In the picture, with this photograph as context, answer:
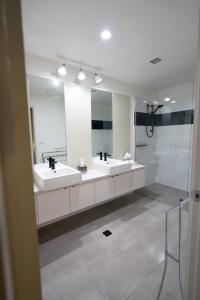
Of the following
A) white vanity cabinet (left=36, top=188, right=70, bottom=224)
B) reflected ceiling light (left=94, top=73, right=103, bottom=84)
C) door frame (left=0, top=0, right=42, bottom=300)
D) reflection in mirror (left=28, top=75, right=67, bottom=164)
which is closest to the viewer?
door frame (left=0, top=0, right=42, bottom=300)

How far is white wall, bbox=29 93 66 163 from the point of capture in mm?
2307

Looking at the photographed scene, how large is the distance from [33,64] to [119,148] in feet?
7.00

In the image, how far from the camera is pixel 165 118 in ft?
12.6

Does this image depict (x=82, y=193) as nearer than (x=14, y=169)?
No

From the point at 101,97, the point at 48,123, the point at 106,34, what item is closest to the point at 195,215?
the point at 106,34

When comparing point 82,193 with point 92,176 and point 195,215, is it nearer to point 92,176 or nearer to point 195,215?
point 92,176

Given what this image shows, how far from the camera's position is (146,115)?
375 centimetres

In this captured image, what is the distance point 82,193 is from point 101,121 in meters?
1.44

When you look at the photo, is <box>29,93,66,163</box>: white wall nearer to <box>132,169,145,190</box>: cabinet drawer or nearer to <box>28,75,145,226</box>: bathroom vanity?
<box>28,75,145,226</box>: bathroom vanity

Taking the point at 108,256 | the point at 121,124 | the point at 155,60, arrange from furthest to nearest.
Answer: the point at 121,124, the point at 155,60, the point at 108,256

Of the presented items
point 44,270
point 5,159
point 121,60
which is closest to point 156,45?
point 121,60

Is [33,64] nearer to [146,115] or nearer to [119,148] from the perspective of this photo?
[119,148]

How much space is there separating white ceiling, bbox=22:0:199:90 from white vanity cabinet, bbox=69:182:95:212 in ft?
6.04

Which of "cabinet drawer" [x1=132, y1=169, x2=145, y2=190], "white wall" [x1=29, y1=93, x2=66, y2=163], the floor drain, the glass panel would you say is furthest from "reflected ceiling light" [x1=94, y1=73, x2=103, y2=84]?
the floor drain
